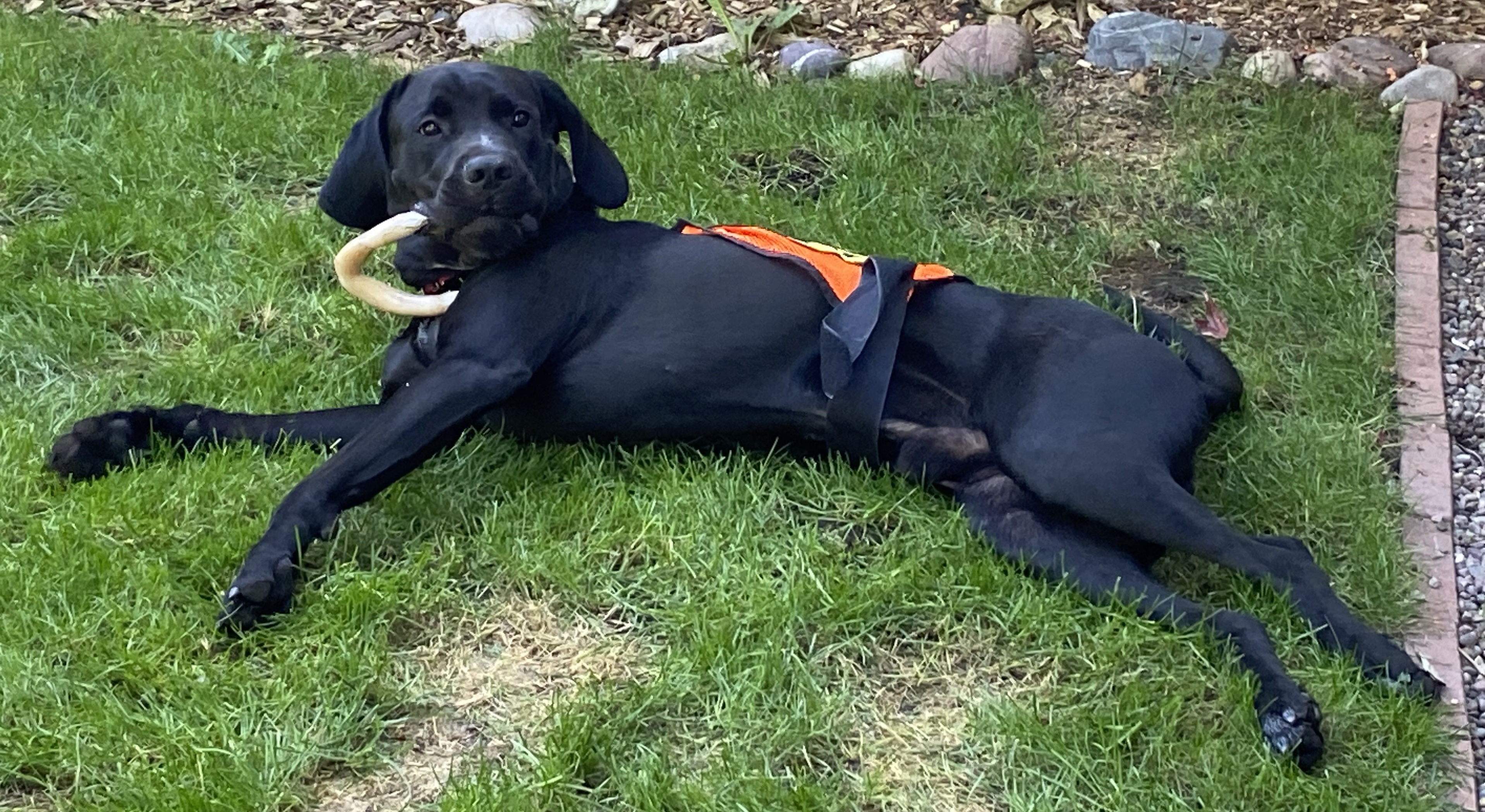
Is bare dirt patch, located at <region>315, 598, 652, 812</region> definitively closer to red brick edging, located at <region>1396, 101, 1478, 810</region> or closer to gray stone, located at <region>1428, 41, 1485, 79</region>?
red brick edging, located at <region>1396, 101, 1478, 810</region>

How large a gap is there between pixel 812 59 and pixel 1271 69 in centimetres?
163

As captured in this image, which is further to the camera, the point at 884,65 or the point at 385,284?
the point at 884,65

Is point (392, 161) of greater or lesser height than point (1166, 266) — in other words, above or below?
above

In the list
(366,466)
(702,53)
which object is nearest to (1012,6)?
(702,53)

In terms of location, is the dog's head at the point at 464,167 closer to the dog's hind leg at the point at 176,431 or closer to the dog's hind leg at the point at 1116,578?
the dog's hind leg at the point at 176,431

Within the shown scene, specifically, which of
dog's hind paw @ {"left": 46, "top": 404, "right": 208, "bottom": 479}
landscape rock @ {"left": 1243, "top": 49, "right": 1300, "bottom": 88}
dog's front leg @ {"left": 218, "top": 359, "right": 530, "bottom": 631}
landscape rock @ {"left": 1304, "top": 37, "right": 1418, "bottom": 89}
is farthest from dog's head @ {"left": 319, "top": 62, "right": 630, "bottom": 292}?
landscape rock @ {"left": 1304, "top": 37, "right": 1418, "bottom": 89}

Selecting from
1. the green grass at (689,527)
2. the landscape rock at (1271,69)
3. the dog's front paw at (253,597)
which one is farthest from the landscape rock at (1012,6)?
the dog's front paw at (253,597)

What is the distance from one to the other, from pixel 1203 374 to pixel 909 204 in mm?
1345

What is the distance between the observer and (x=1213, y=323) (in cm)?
402

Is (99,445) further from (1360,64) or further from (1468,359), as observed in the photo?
(1360,64)

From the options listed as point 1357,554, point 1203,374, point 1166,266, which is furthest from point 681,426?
point 1166,266

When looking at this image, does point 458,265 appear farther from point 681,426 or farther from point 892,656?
point 892,656

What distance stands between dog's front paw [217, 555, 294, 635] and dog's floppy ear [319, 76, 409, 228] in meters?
0.97

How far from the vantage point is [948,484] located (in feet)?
10.7
